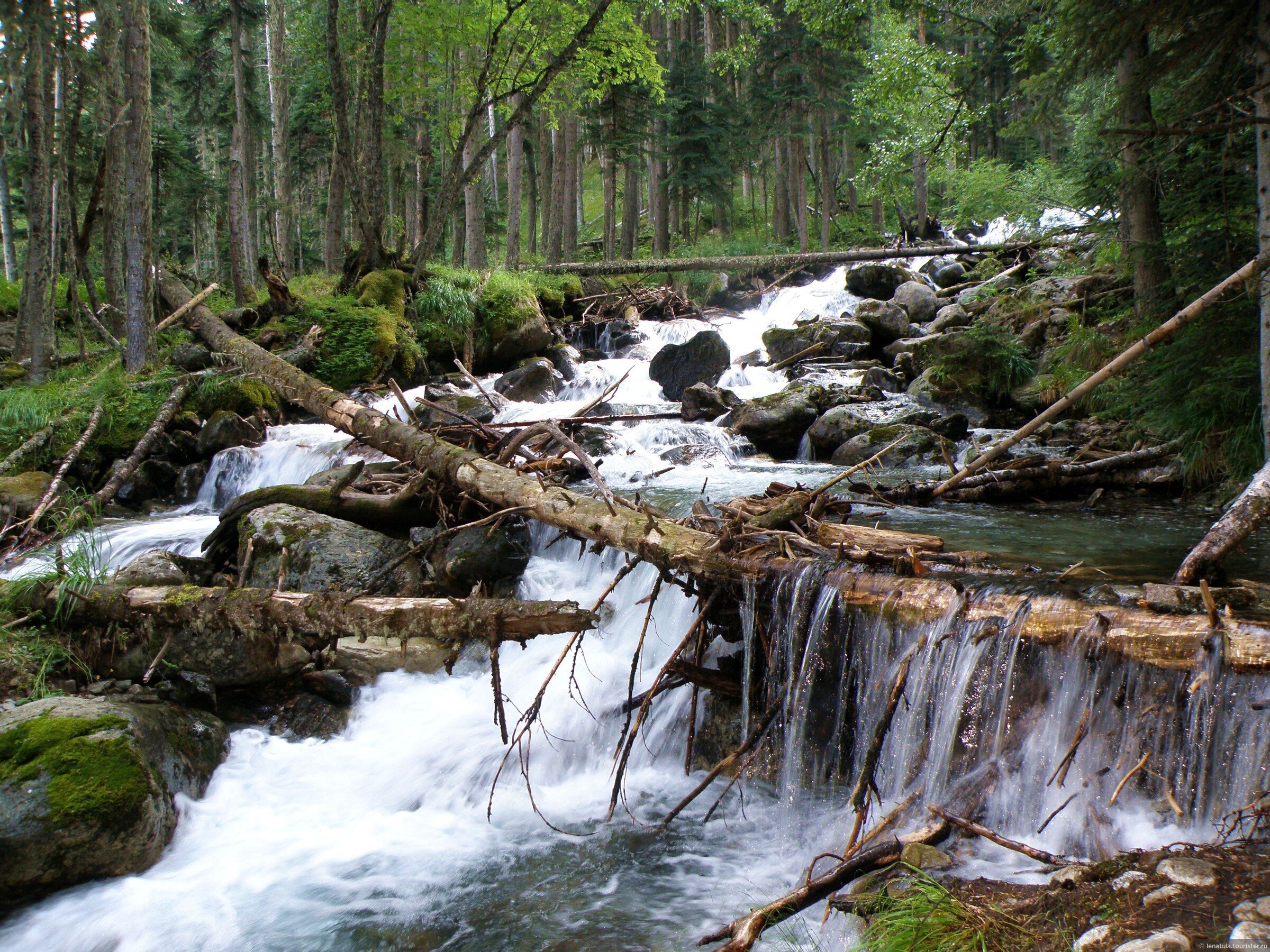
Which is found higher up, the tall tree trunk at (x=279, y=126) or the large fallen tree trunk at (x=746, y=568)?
the tall tree trunk at (x=279, y=126)

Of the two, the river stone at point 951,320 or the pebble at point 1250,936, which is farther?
the river stone at point 951,320

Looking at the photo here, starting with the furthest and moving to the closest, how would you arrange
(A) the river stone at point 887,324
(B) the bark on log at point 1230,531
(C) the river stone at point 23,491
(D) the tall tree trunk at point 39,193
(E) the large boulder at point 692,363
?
(A) the river stone at point 887,324
(E) the large boulder at point 692,363
(D) the tall tree trunk at point 39,193
(C) the river stone at point 23,491
(B) the bark on log at point 1230,531

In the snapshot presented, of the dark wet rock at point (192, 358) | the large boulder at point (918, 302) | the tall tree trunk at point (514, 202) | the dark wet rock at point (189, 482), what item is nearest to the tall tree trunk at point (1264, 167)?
the dark wet rock at point (189, 482)

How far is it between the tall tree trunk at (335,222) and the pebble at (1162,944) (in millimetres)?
19207

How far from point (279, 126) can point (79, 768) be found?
21235mm

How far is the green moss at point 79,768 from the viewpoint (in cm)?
398

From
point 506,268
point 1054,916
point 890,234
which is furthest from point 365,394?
Result: point 890,234

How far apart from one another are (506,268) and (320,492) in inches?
567

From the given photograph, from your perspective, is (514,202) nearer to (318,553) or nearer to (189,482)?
(189,482)

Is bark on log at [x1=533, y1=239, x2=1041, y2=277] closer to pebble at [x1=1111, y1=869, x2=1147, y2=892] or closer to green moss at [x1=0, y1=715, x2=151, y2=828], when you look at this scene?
green moss at [x1=0, y1=715, x2=151, y2=828]

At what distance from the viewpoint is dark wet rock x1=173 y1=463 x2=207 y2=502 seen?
10.5 meters

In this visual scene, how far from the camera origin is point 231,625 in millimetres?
5441

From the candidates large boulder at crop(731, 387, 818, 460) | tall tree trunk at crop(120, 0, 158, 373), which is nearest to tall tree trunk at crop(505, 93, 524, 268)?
tall tree trunk at crop(120, 0, 158, 373)

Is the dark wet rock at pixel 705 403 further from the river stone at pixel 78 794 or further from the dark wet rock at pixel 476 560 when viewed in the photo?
the river stone at pixel 78 794
